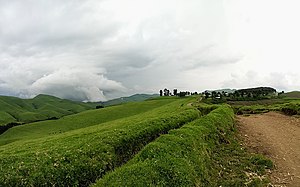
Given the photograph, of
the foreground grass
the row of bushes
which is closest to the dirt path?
the foreground grass

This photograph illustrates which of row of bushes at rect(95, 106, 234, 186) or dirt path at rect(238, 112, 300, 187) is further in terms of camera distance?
dirt path at rect(238, 112, 300, 187)

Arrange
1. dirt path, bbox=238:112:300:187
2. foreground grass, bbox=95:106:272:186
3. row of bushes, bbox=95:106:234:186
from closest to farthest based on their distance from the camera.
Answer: row of bushes, bbox=95:106:234:186, foreground grass, bbox=95:106:272:186, dirt path, bbox=238:112:300:187

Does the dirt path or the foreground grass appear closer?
the foreground grass

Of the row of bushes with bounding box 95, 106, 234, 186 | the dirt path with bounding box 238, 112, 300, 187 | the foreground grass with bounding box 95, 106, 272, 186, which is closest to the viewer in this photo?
the row of bushes with bounding box 95, 106, 234, 186

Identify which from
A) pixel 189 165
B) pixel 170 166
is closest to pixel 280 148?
pixel 189 165

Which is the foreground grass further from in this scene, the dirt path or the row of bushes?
the dirt path

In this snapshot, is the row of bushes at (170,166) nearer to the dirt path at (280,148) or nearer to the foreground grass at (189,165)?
the foreground grass at (189,165)

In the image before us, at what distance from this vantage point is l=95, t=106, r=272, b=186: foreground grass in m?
11.3

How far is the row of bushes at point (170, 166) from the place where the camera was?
11.1 m

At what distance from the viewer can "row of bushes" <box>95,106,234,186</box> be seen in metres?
11.1

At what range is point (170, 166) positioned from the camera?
12.4 m

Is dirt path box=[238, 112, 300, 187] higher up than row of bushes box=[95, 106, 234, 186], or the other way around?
row of bushes box=[95, 106, 234, 186]

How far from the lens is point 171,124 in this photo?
2725 centimetres

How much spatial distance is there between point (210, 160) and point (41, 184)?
9081mm
